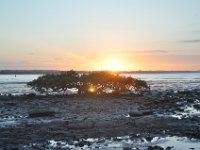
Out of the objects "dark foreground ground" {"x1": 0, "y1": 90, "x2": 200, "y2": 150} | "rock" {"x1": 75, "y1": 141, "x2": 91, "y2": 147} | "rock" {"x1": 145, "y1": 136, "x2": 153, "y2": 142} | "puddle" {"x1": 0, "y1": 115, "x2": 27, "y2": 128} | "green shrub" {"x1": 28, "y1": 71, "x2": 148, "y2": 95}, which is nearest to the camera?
"rock" {"x1": 75, "y1": 141, "x2": 91, "y2": 147}

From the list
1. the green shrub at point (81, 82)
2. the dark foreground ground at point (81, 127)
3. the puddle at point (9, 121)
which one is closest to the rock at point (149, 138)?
the dark foreground ground at point (81, 127)

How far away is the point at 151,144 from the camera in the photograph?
19.3m

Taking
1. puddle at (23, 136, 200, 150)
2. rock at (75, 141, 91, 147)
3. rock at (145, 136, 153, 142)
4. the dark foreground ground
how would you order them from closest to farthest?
puddle at (23, 136, 200, 150) < rock at (75, 141, 91, 147) < rock at (145, 136, 153, 142) < the dark foreground ground

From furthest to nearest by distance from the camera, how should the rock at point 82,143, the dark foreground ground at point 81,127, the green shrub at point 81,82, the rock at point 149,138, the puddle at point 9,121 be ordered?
the green shrub at point 81,82, the puddle at point 9,121, the dark foreground ground at point 81,127, the rock at point 149,138, the rock at point 82,143

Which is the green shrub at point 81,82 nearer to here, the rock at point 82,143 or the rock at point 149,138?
the rock at point 149,138

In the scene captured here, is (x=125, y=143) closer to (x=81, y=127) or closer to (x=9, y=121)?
(x=81, y=127)

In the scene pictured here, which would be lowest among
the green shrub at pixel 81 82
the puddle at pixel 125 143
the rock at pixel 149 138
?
the puddle at pixel 125 143

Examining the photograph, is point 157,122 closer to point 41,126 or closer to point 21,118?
point 41,126

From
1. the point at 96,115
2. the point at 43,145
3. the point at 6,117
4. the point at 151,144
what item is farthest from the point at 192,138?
the point at 6,117

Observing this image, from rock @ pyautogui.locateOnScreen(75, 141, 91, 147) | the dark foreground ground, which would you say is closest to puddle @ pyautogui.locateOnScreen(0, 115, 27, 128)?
the dark foreground ground

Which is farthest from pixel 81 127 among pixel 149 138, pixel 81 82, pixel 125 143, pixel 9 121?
pixel 81 82

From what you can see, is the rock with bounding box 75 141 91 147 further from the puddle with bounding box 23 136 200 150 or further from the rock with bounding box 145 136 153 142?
the rock with bounding box 145 136 153 142

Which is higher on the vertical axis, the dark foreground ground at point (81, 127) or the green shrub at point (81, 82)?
the green shrub at point (81, 82)

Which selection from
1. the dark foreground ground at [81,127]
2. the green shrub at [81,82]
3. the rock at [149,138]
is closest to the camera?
the rock at [149,138]
